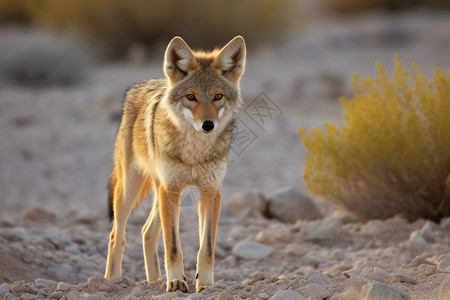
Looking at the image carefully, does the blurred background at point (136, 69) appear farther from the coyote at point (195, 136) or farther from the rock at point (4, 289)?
the rock at point (4, 289)

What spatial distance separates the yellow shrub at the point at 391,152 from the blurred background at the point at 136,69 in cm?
120

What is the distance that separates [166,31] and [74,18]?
10.2 ft

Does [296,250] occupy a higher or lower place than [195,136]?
lower

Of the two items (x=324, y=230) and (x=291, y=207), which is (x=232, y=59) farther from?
(x=291, y=207)

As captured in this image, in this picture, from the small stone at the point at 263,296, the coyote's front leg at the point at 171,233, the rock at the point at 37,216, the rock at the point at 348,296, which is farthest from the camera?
the rock at the point at 37,216

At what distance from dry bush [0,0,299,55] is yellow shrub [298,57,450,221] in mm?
13391

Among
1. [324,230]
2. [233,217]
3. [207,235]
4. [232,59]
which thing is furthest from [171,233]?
[233,217]

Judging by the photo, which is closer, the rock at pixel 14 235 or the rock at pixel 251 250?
the rock at pixel 14 235

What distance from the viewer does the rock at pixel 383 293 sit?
3.56m

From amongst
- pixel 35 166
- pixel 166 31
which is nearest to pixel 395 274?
pixel 35 166

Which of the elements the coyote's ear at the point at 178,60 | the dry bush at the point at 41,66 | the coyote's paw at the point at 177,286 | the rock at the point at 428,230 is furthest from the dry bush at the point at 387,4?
the coyote's paw at the point at 177,286

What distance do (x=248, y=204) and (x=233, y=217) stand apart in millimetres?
286

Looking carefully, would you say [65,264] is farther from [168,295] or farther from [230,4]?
[230,4]

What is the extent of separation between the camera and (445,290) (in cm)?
357
